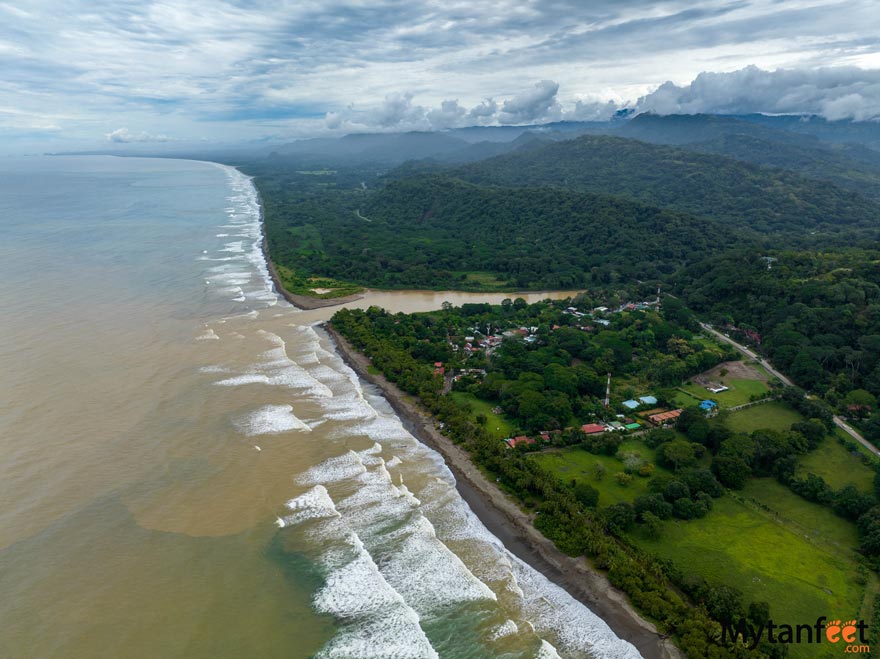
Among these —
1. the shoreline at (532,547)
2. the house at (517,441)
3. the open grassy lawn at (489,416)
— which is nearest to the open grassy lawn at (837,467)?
the house at (517,441)

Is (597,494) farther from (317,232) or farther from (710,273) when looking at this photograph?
(317,232)

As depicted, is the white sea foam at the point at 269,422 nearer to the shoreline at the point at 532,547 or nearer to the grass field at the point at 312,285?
the shoreline at the point at 532,547

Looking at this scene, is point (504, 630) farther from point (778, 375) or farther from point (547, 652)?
point (778, 375)

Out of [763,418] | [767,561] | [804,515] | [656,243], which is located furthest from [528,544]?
[656,243]

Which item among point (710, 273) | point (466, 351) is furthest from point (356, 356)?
point (710, 273)

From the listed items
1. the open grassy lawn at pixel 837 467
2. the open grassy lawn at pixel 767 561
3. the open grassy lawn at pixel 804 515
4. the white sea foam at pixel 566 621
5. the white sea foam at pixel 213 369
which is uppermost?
A: the white sea foam at pixel 213 369

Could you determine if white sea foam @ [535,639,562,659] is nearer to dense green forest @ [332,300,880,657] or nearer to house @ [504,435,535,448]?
dense green forest @ [332,300,880,657]
